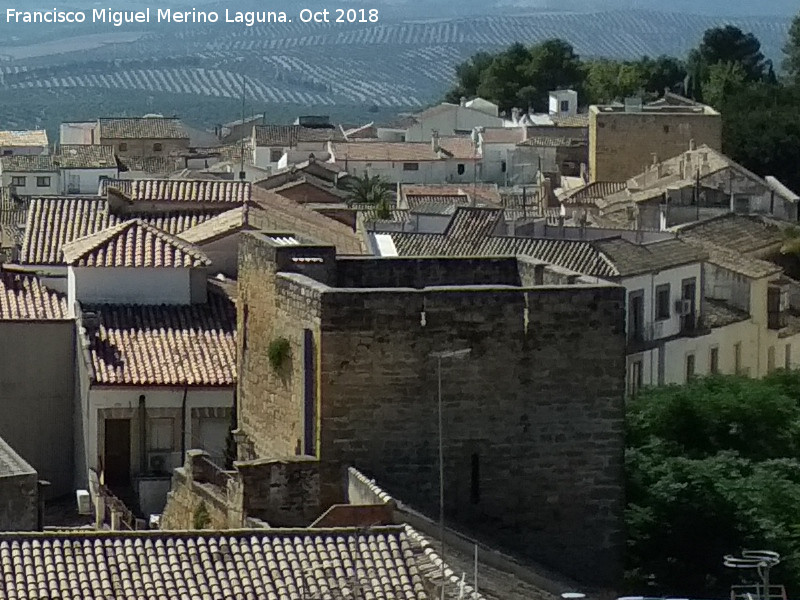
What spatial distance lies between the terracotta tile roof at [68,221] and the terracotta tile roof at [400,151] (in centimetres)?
4473

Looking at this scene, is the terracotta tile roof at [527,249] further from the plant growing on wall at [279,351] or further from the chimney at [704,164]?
the chimney at [704,164]

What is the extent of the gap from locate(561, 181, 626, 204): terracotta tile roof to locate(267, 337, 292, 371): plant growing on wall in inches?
1532

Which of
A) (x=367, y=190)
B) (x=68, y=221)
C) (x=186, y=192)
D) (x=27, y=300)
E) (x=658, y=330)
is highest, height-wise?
(x=367, y=190)

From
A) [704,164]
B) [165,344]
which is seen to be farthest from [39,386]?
[704,164]

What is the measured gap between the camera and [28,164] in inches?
3231

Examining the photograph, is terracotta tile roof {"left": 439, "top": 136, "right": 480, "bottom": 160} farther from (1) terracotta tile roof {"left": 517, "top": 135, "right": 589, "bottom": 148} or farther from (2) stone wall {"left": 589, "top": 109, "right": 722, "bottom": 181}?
(2) stone wall {"left": 589, "top": 109, "right": 722, "bottom": 181}

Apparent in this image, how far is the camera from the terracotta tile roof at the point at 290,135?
283ft

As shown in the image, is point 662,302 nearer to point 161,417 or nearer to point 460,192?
point 161,417

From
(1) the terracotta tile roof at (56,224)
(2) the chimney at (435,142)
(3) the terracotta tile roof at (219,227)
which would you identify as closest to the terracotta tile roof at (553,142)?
(2) the chimney at (435,142)

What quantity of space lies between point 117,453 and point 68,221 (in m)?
6.55

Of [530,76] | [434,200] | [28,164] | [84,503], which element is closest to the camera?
[84,503]

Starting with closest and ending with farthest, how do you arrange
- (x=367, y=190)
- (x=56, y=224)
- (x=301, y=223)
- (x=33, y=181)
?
(x=56, y=224)
(x=301, y=223)
(x=367, y=190)
(x=33, y=181)

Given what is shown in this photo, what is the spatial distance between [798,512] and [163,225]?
13.4m

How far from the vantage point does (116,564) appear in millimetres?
16406
